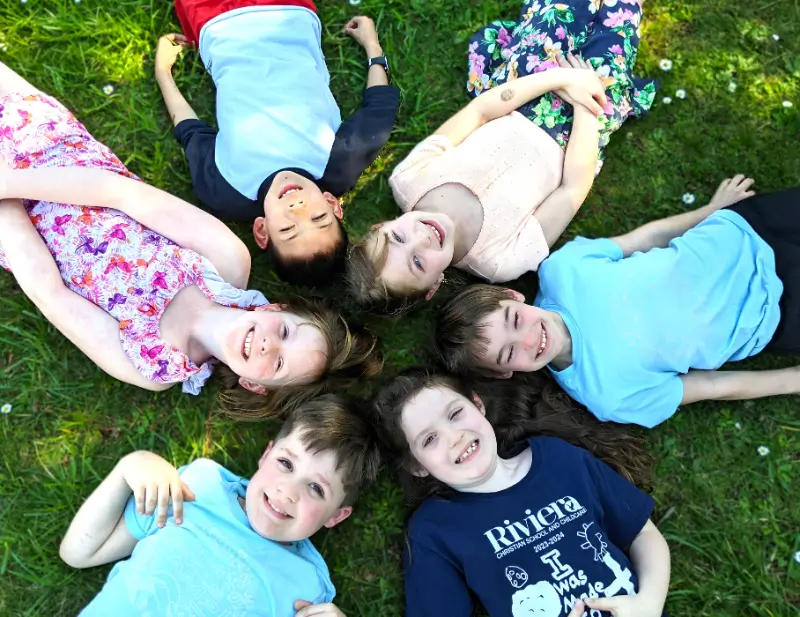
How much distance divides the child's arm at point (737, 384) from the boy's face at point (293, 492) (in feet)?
5.87

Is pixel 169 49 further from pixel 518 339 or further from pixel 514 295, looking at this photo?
pixel 518 339

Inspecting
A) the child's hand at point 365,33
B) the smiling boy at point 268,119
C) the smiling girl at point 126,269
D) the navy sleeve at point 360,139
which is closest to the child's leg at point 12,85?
the smiling girl at point 126,269

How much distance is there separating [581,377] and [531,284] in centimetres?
63

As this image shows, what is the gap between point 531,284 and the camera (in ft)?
11.7

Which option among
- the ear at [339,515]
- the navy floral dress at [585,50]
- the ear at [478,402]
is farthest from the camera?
the navy floral dress at [585,50]

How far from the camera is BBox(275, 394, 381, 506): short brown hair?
279 centimetres

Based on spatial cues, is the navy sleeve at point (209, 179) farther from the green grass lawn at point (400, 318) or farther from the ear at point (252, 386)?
the ear at point (252, 386)

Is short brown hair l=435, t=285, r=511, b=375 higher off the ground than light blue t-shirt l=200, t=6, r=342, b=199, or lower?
lower

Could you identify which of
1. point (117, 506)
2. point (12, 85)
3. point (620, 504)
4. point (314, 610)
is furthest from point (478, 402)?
point (12, 85)

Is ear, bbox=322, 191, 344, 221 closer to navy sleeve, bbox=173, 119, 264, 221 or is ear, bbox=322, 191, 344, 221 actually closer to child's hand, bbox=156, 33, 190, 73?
navy sleeve, bbox=173, 119, 264, 221

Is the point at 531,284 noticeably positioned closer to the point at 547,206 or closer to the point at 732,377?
the point at 547,206

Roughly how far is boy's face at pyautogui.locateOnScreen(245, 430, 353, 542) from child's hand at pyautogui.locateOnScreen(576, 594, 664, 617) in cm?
117

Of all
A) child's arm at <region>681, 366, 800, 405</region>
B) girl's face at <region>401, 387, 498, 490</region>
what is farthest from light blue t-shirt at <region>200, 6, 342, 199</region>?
child's arm at <region>681, 366, 800, 405</region>

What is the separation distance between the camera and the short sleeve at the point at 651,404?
10.3ft
